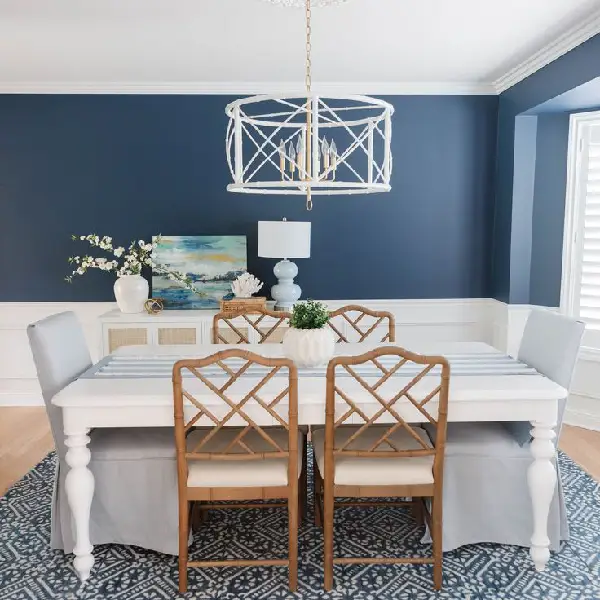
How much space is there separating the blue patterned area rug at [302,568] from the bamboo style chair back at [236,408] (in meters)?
0.56

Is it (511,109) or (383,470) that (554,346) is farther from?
(511,109)

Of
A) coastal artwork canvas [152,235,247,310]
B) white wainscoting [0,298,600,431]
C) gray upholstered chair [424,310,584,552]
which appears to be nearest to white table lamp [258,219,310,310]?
coastal artwork canvas [152,235,247,310]

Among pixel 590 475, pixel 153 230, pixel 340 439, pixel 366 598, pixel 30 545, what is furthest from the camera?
pixel 153 230

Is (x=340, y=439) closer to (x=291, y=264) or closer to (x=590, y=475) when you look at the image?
(x=590, y=475)

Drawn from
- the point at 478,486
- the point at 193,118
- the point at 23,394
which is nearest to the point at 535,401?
the point at 478,486

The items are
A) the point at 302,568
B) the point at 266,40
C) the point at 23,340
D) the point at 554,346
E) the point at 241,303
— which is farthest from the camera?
the point at 23,340

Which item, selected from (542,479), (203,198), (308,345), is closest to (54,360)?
(308,345)

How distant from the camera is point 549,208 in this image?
4.85 m

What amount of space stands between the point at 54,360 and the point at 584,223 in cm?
377

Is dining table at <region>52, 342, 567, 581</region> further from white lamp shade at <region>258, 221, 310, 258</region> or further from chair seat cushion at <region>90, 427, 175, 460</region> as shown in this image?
white lamp shade at <region>258, 221, 310, 258</region>

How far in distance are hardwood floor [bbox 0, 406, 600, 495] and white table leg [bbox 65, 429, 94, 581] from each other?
121 cm

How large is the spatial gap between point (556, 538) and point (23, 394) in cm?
427

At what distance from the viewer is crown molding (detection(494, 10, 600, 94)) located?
3.53 meters

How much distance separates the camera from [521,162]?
484cm
